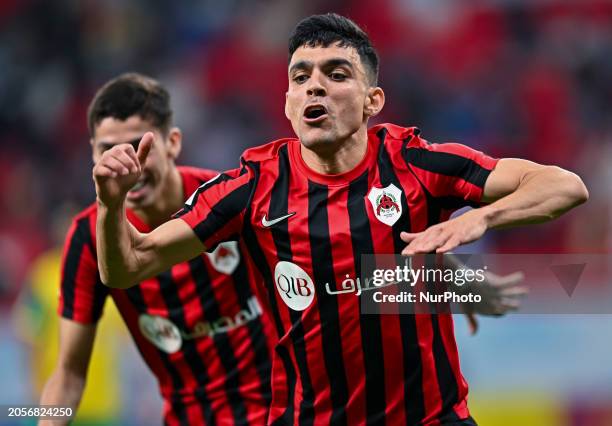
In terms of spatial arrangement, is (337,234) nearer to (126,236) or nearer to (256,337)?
(126,236)

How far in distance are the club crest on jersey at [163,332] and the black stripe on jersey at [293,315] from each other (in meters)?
1.07

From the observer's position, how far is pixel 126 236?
3.27 m

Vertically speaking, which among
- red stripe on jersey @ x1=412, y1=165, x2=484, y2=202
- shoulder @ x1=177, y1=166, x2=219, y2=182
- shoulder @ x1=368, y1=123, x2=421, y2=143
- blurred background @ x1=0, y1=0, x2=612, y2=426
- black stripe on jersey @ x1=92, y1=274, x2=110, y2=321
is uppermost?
blurred background @ x1=0, y1=0, x2=612, y2=426

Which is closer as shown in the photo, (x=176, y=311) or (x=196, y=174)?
(x=176, y=311)

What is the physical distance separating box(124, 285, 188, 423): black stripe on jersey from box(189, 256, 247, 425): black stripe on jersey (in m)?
0.22

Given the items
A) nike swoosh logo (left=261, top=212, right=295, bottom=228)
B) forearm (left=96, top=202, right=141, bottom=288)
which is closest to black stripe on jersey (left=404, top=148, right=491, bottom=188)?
nike swoosh logo (left=261, top=212, right=295, bottom=228)

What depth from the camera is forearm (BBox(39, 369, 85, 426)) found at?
423 cm

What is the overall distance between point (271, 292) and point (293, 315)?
0.13 metres

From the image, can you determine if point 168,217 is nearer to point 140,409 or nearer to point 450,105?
point 140,409

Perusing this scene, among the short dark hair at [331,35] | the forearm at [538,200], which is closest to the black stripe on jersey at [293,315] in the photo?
the short dark hair at [331,35]

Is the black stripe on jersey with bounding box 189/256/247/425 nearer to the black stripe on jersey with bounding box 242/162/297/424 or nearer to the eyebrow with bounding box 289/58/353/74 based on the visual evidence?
the black stripe on jersey with bounding box 242/162/297/424

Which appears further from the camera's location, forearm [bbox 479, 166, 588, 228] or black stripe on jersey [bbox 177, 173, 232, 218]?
black stripe on jersey [bbox 177, 173, 232, 218]

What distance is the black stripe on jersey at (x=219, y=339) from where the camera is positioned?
4422 mm

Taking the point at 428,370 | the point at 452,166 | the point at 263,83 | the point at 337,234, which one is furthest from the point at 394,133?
the point at 263,83
